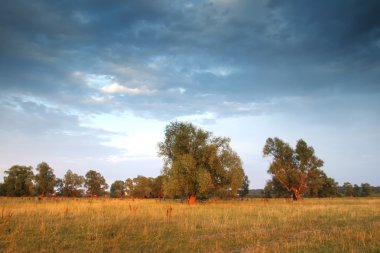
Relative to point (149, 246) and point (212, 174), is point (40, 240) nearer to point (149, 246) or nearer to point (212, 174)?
point (149, 246)

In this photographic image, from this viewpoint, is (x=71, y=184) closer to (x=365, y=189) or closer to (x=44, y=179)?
(x=44, y=179)

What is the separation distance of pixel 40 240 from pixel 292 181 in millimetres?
66467

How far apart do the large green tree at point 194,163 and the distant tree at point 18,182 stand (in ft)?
202

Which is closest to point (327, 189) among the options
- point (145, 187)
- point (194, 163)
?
point (145, 187)

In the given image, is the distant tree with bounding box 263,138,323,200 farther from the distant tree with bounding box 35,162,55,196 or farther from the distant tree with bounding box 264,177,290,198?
the distant tree with bounding box 35,162,55,196

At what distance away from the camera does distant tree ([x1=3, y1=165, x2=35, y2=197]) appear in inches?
3612

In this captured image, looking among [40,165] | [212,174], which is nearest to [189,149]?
[212,174]

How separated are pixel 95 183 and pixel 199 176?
92294 millimetres

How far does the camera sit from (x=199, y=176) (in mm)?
40219

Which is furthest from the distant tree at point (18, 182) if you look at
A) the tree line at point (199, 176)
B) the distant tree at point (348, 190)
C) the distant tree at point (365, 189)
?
the distant tree at point (365, 189)

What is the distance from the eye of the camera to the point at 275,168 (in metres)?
72.9

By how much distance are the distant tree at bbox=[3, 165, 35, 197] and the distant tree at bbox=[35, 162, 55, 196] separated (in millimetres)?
1873

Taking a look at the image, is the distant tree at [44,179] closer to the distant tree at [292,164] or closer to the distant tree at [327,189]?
the distant tree at [292,164]

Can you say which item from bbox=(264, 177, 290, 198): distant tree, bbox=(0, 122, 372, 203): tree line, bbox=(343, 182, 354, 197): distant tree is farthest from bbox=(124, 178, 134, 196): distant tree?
bbox=(343, 182, 354, 197): distant tree
